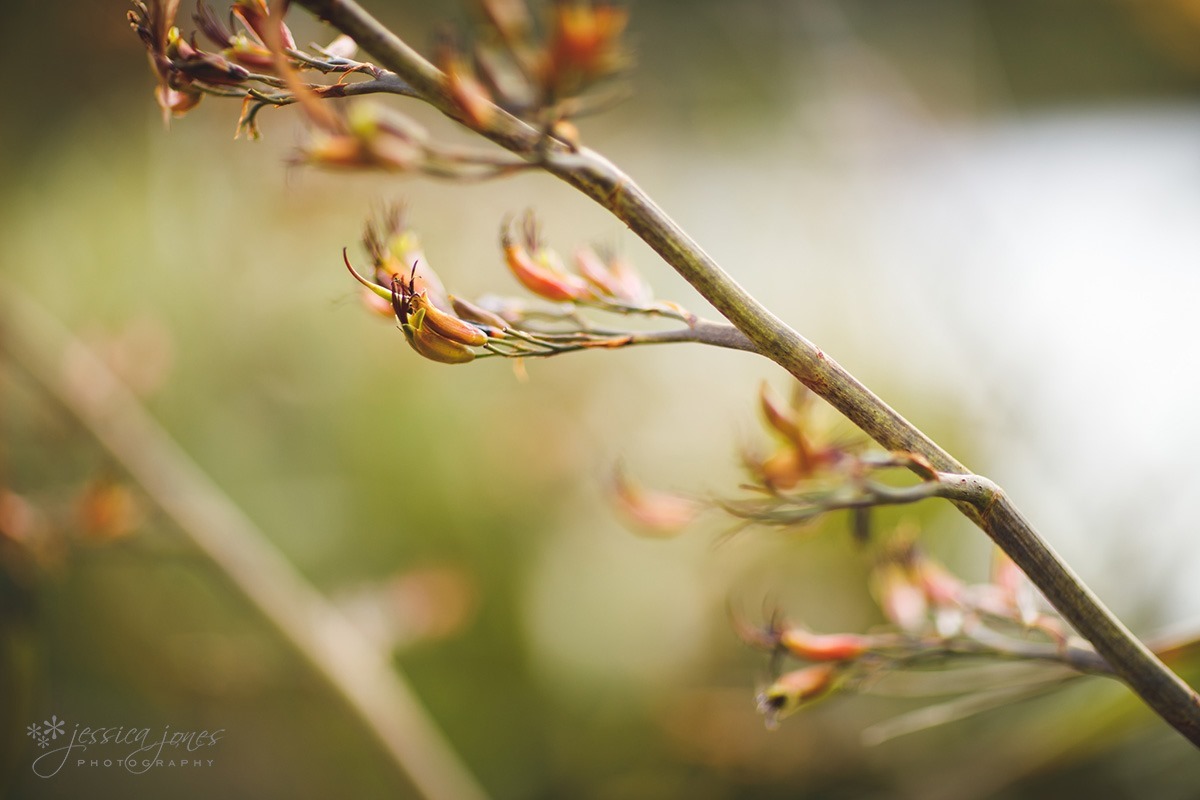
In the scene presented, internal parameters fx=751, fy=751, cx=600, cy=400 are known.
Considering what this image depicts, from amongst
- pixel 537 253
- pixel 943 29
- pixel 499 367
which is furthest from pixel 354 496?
pixel 943 29

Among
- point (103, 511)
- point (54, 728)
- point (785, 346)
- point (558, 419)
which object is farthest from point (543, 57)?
point (558, 419)

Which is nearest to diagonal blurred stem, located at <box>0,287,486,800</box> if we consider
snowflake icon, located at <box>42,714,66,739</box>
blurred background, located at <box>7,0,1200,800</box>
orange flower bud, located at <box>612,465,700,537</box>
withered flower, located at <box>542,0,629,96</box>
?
blurred background, located at <box>7,0,1200,800</box>

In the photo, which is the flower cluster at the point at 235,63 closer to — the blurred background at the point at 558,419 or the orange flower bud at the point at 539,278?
the orange flower bud at the point at 539,278

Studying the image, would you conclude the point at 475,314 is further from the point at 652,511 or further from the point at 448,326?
the point at 652,511

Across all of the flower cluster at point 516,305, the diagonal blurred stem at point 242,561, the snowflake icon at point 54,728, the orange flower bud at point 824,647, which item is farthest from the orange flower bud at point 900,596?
the snowflake icon at point 54,728

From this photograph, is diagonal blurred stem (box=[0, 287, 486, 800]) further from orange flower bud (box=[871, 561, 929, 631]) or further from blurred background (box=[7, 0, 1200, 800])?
orange flower bud (box=[871, 561, 929, 631])

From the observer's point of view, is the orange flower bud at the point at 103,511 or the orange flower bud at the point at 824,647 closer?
the orange flower bud at the point at 824,647
